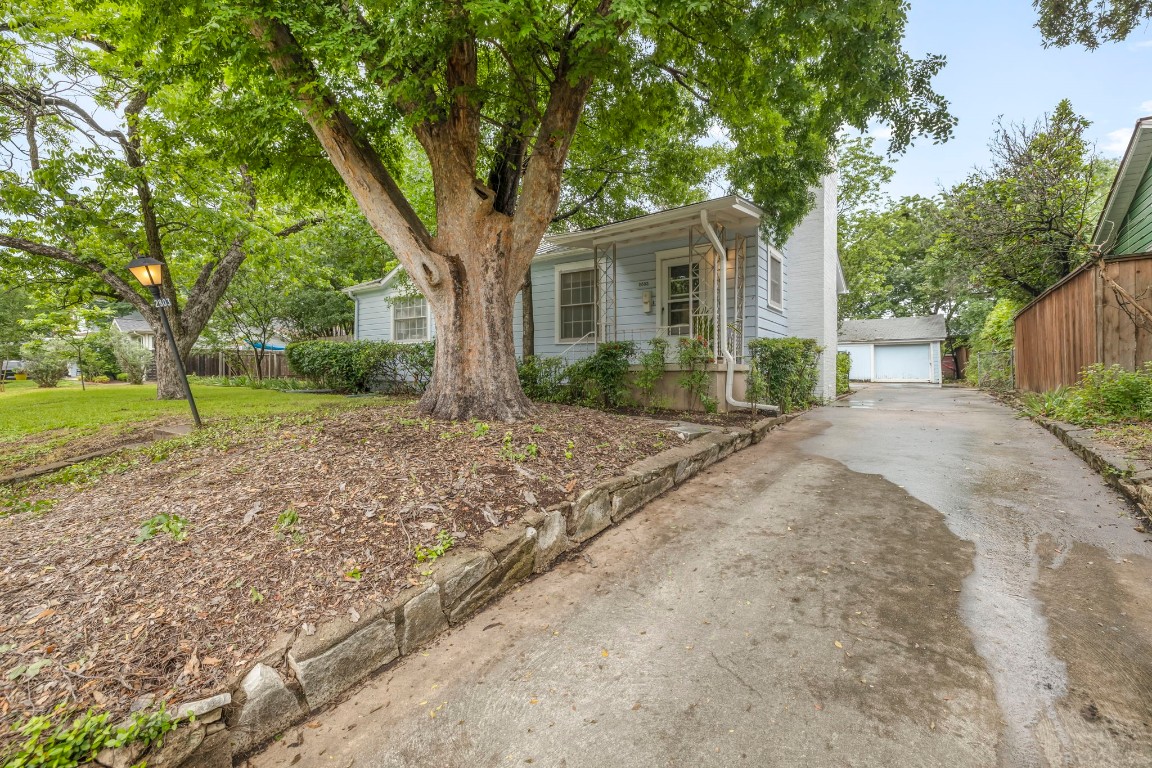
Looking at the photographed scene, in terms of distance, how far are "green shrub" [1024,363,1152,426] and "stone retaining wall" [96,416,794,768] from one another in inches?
240

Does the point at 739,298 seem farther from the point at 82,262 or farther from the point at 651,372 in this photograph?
the point at 82,262

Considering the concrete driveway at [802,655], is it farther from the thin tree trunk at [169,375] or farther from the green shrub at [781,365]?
the thin tree trunk at [169,375]

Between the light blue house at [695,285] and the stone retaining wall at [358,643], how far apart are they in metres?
5.05

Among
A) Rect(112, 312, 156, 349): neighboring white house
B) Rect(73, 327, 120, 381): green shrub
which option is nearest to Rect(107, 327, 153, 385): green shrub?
Rect(73, 327, 120, 381): green shrub

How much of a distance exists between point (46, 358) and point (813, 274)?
2507cm

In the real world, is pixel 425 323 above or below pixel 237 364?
above

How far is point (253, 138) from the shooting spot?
530 centimetres

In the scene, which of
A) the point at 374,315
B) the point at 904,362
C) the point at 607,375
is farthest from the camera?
the point at 904,362

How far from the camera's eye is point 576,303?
34.2 ft

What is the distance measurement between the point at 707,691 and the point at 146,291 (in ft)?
41.7

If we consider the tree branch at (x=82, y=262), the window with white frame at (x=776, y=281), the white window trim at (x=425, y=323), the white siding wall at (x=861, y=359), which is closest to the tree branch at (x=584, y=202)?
the window with white frame at (x=776, y=281)

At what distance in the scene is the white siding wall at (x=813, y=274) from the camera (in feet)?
34.2

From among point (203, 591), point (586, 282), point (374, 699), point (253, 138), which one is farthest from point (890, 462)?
point (253, 138)

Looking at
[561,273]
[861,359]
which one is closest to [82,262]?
[561,273]
